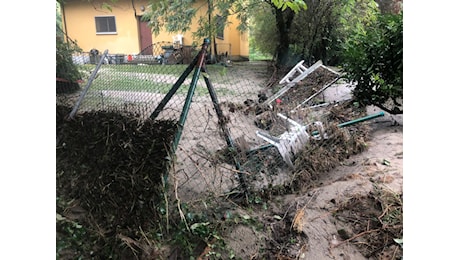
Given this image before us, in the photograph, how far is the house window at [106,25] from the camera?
11560mm

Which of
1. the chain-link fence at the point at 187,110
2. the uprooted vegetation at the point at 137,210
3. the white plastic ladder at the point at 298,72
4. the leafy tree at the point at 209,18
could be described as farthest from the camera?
the leafy tree at the point at 209,18

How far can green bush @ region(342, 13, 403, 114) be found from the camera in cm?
354

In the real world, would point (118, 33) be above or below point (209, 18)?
above

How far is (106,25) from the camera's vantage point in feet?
38.4

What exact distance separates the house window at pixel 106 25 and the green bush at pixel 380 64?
34.2ft

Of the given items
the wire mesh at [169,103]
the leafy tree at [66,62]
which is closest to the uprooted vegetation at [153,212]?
the wire mesh at [169,103]

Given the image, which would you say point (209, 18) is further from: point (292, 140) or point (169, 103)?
point (169, 103)

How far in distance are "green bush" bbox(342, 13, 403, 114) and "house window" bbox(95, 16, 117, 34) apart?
10.4 meters

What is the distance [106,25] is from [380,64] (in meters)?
11.1

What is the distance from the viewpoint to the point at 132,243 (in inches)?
70.3

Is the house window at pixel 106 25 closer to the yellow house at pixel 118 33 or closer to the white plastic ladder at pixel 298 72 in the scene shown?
the yellow house at pixel 118 33

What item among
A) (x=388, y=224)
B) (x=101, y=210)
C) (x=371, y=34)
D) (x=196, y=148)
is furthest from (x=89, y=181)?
(x=371, y=34)

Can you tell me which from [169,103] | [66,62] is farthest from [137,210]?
[66,62]

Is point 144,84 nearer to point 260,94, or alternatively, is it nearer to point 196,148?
point 196,148
